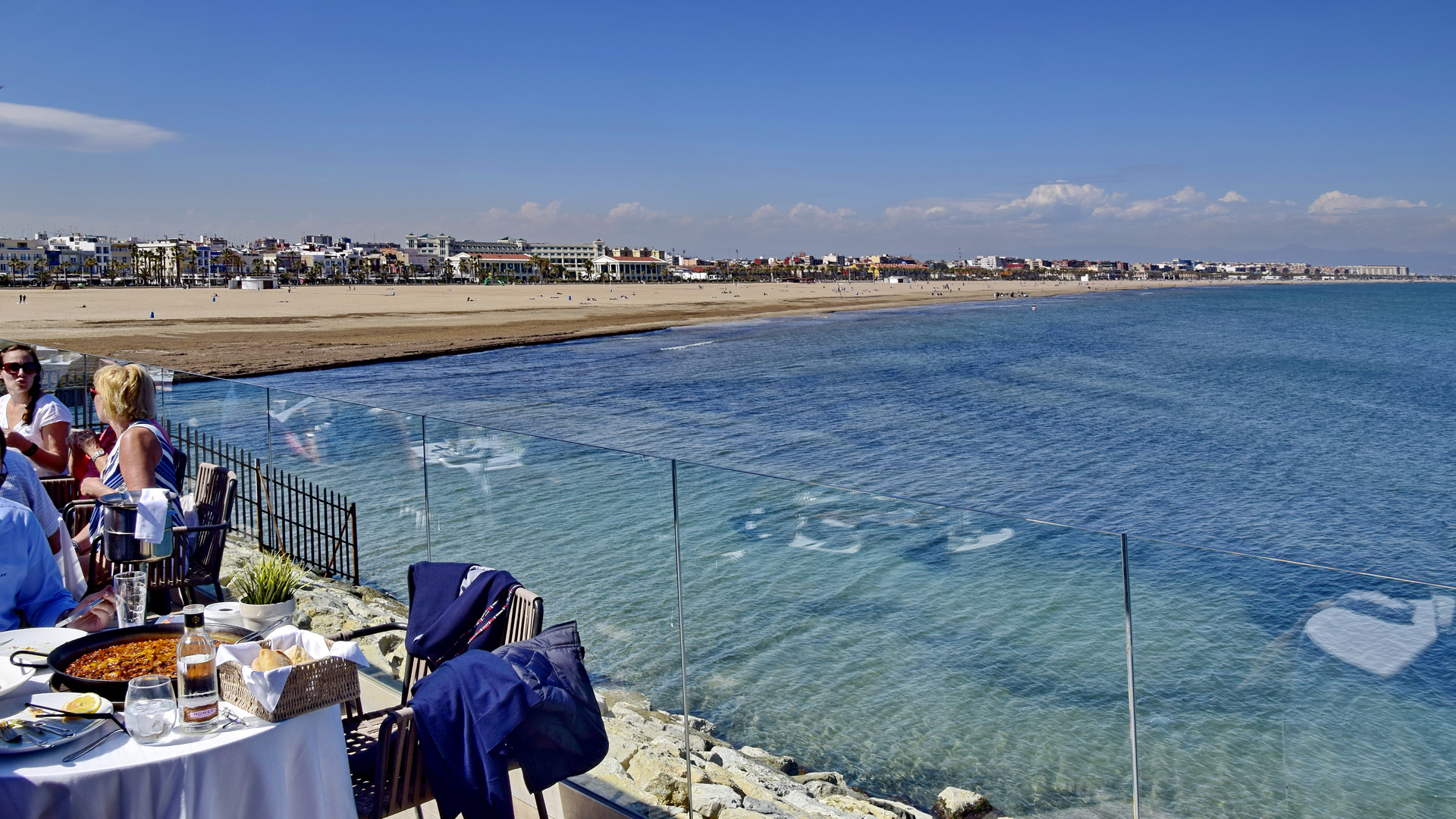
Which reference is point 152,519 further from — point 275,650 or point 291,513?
point 291,513

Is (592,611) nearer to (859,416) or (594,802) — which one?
(594,802)

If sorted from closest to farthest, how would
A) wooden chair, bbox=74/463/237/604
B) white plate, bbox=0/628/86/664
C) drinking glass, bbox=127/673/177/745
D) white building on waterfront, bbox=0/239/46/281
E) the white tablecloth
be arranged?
the white tablecloth
drinking glass, bbox=127/673/177/745
white plate, bbox=0/628/86/664
wooden chair, bbox=74/463/237/604
white building on waterfront, bbox=0/239/46/281

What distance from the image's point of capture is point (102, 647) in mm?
3061

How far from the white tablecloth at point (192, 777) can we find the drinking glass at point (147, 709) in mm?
33

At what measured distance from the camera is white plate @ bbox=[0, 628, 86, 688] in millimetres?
2832

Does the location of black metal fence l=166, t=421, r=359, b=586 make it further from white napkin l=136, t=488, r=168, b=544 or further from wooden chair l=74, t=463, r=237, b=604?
white napkin l=136, t=488, r=168, b=544

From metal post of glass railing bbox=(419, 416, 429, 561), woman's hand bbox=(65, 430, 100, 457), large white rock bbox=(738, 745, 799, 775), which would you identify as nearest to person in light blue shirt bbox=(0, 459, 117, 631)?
metal post of glass railing bbox=(419, 416, 429, 561)

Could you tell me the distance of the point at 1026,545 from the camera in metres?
3.73

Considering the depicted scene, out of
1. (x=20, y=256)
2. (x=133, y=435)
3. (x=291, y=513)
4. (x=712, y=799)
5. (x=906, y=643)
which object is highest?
(x=20, y=256)

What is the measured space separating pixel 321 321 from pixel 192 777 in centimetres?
5693

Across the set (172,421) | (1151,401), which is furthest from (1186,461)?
(172,421)

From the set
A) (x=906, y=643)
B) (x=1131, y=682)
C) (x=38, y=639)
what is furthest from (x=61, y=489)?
(x=1131, y=682)

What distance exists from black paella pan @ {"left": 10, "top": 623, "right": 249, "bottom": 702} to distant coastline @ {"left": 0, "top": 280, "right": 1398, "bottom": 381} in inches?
A: 1204

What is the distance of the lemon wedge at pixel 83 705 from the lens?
8.47ft
